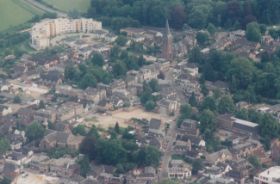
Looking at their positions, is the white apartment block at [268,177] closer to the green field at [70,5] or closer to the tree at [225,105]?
the tree at [225,105]

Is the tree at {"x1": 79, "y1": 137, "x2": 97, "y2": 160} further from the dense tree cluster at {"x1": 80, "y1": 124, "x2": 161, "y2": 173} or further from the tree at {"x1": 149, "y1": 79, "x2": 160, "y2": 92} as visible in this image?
the tree at {"x1": 149, "y1": 79, "x2": 160, "y2": 92}

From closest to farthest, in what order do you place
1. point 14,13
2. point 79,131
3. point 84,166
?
1. point 84,166
2. point 79,131
3. point 14,13

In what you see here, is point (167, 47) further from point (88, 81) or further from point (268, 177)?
point (268, 177)

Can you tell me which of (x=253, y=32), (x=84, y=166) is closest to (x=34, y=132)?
(x=84, y=166)

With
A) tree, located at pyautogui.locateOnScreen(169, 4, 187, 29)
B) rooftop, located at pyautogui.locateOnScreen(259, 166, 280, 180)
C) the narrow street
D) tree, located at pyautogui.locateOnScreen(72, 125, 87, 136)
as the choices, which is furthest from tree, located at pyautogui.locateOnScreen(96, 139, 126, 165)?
tree, located at pyautogui.locateOnScreen(169, 4, 187, 29)

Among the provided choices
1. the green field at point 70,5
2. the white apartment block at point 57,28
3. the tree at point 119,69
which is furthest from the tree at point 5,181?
the green field at point 70,5

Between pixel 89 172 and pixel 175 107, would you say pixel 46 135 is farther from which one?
pixel 175 107
